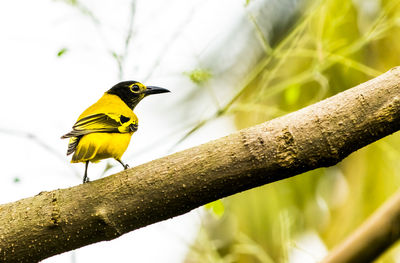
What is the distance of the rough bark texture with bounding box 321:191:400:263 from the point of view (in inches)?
50.5

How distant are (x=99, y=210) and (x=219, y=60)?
289cm

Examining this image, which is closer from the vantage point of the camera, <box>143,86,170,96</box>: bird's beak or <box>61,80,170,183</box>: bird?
<box>61,80,170,183</box>: bird

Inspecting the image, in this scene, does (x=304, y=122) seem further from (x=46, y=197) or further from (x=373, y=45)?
(x=373, y=45)

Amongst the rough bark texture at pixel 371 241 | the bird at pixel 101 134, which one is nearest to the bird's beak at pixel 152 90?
the bird at pixel 101 134

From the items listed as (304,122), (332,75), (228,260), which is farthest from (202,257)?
(304,122)

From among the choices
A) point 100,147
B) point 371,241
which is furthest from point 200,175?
point 100,147

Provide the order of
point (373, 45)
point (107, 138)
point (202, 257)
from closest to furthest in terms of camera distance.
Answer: point (107, 138), point (202, 257), point (373, 45)

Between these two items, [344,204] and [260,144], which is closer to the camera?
[260,144]

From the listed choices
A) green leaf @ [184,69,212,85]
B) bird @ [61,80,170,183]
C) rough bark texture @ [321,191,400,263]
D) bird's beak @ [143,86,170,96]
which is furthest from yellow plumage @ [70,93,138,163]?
rough bark texture @ [321,191,400,263]

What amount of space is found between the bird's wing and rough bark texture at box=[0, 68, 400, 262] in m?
→ 0.73

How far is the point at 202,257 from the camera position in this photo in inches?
142

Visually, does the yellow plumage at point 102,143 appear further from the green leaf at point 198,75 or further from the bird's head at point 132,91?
the bird's head at point 132,91

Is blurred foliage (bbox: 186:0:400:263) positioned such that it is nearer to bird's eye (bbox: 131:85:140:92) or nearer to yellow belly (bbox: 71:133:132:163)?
yellow belly (bbox: 71:133:132:163)

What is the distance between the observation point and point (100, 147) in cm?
290
